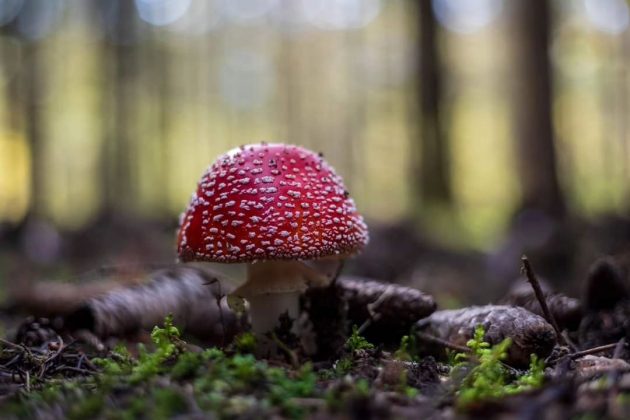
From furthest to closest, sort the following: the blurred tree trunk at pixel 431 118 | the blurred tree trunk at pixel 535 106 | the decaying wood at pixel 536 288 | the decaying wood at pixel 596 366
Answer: the blurred tree trunk at pixel 431 118 → the blurred tree trunk at pixel 535 106 → the decaying wood at pixel 536 288 → the decaying wood at pixel 596 366

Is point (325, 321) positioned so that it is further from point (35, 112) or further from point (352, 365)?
point (35, 112)

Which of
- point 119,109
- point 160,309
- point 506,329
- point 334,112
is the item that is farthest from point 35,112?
point 334,112

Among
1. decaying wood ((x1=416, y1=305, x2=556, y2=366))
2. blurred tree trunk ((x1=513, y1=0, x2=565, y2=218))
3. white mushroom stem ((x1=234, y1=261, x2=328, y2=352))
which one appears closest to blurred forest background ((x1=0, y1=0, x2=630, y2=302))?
blurred tree trunk ((x1=513, y1=0, x2=565, y2=218))

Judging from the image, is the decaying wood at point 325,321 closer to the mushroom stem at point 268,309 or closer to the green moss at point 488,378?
the mushroom stem at point 268,309

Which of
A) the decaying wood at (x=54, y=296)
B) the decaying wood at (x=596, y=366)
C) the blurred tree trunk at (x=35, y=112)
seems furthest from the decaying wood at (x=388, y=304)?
the blurred tree trunk at (x=35, y=112)

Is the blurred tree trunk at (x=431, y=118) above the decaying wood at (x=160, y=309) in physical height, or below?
above

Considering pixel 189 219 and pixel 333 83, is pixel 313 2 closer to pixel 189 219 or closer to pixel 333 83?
pixel 333 83

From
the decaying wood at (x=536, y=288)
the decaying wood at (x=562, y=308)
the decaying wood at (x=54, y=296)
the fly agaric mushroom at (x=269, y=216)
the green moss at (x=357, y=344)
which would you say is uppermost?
the fly agaric mushroom at (x=269, y=216)

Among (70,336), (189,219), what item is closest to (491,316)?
(189,219)
